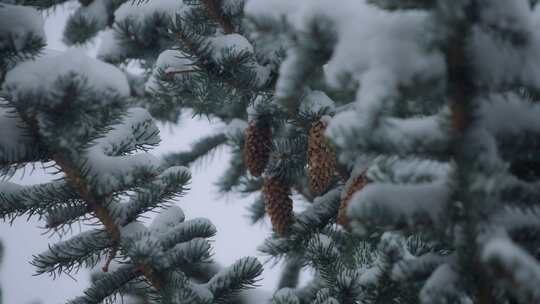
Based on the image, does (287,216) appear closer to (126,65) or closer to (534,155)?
(534,155)

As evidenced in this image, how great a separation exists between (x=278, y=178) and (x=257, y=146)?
0.20m

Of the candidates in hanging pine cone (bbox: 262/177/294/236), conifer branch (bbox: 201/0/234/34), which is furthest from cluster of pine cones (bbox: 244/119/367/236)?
conifer branch (bbox: 201/0/234/34)

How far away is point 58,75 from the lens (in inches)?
58.1

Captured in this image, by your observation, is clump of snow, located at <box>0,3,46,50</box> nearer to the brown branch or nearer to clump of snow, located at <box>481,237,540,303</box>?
the brown branch

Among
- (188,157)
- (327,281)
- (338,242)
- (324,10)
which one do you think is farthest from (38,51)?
(188,157)

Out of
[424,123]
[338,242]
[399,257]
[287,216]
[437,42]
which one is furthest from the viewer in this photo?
[338,242]

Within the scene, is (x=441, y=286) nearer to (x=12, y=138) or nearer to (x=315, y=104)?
(x=315, y=104)

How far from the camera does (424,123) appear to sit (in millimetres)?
1157

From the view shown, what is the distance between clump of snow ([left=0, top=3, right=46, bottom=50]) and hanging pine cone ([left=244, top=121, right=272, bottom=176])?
1038 mm

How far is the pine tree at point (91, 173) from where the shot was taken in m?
1.53

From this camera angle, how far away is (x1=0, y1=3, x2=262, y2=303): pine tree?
1531 millimetres

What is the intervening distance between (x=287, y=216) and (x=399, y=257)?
761 millimetres

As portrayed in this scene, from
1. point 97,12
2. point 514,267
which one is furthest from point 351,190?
point 97,12

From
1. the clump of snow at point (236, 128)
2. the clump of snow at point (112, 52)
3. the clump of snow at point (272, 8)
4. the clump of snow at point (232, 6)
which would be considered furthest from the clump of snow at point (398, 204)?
the clump of snow at point (112, 52)
